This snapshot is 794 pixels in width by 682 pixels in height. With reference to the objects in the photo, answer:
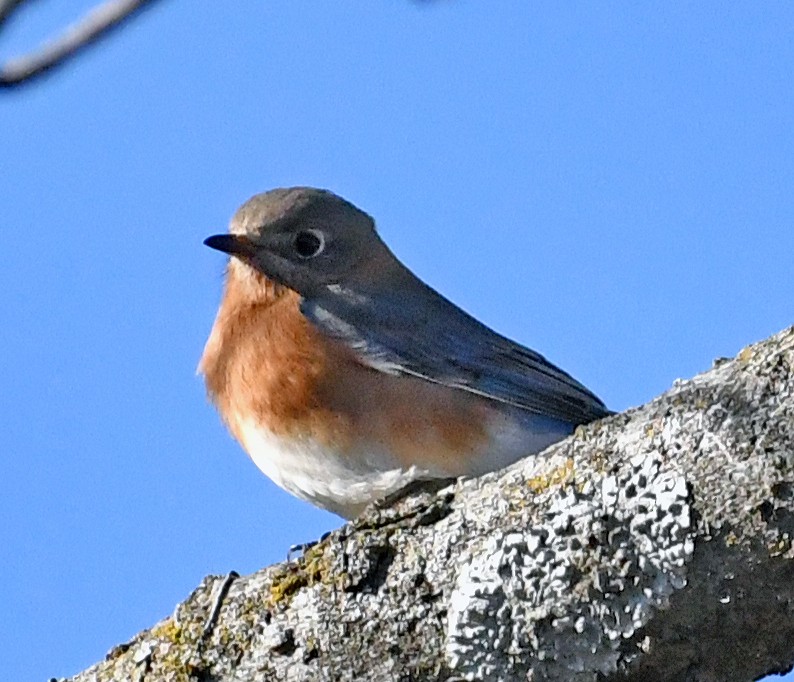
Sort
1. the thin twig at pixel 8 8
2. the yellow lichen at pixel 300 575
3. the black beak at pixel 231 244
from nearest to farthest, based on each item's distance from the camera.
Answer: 1. the thin twig at pixel 8 8
2. the yellow lichen at pixel 300 575
3. the black beak at pixel 231 244

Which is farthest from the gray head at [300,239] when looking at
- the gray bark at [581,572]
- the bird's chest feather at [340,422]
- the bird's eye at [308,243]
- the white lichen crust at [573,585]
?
the white lichen crust at [573,585]

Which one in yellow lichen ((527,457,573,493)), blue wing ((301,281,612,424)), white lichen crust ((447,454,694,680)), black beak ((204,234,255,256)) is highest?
black beak ((204,234,255,256))

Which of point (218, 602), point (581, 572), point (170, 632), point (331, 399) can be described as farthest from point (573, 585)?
point (331, 399)

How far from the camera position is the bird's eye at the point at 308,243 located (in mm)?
7320

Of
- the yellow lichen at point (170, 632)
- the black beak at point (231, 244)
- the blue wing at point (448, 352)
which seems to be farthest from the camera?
the black beak at point (231, 244)

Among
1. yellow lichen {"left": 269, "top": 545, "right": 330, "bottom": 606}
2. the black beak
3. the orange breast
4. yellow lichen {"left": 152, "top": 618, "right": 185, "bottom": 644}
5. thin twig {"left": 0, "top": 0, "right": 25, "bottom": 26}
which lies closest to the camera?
thin twig {"left": 0, "top": 0, "right": 25, "bottom": 26}

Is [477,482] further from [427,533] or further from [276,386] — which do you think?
→ [276,386]

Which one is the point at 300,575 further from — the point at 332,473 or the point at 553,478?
the point at 332,473

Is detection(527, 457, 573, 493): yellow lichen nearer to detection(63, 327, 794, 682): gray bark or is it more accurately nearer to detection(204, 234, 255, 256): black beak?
detection(63, 327, 794, 682): gray bark

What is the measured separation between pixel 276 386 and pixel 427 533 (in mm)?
2889

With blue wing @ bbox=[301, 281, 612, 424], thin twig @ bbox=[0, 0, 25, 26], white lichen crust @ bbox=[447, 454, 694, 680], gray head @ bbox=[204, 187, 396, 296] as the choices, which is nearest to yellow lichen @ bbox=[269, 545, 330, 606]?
white lichen crust @ bbox=[447, 454, 694, 680]

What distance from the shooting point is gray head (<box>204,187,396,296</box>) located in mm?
7078

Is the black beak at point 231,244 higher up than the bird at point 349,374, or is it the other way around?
the black beak at point 231,244

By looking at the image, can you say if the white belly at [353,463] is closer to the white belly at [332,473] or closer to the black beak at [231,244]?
the white belly at [332,473]
